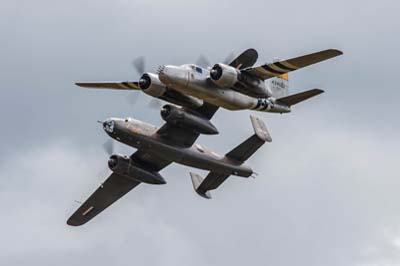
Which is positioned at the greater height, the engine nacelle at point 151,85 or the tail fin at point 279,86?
the engine nacelle at point 151,85

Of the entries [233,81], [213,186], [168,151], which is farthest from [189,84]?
[213,186]

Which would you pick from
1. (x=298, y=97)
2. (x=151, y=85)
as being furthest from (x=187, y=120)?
(x=298, y=97)

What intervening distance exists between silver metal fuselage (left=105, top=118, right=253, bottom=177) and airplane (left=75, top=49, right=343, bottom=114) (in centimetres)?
234

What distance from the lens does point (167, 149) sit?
2729 inches

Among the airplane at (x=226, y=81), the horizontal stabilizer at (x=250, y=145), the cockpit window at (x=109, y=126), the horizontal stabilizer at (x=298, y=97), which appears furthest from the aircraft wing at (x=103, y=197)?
the horizontal stabilizer at (x=298, y=97)

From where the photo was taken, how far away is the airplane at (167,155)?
68000 millimetres

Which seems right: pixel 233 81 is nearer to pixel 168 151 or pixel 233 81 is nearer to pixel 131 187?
pixel 168 151

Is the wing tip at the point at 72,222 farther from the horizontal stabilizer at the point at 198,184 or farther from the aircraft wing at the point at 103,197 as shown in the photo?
the horizontal stabilizer at the point at 198,184

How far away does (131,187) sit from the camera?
250 ft

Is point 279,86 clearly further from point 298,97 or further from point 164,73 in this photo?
point 164,73

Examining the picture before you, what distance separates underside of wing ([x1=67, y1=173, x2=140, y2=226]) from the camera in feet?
248

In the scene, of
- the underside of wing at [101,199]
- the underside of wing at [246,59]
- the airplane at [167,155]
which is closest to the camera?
the underside of wing at [246,59]

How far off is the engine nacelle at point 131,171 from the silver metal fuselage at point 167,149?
2199 mm

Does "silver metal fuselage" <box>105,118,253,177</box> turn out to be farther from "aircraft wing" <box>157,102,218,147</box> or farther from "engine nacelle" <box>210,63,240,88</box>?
"engine nacelle" <box>210,63,240,88</box>
